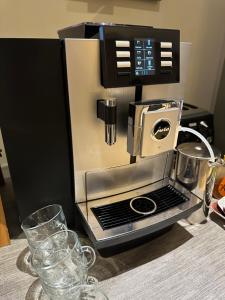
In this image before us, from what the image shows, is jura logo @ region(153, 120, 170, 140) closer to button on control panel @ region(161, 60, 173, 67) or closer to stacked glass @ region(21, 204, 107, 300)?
button on control panel @ region(161, 60, 173, 67)

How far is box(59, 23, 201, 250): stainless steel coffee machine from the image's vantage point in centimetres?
43

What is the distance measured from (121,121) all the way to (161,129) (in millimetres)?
93

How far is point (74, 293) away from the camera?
39 cm

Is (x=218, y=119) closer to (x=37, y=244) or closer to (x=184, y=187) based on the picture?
(x=184, y=187)

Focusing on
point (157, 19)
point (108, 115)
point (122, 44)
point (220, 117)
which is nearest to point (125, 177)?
point (108, 115)

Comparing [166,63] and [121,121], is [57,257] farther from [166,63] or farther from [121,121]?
[166,63]

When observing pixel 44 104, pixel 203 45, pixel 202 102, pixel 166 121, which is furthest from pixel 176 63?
pixel 202 102

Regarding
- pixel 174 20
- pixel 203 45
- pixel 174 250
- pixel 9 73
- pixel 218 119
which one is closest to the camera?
pixel 9 73

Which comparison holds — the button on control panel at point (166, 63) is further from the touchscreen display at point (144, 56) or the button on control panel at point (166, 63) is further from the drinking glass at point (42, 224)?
the drinking glass at point (42, 224)

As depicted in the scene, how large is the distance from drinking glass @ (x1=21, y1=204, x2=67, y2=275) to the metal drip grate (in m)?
0.08

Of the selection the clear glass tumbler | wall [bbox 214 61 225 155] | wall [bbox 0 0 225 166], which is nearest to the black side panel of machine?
the clear glass tumbler

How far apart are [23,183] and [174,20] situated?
3.46 ft

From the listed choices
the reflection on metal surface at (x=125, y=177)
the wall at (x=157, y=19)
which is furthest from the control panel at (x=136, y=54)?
the wall at (x=157, y=19)

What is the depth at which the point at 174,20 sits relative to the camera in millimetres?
1106
